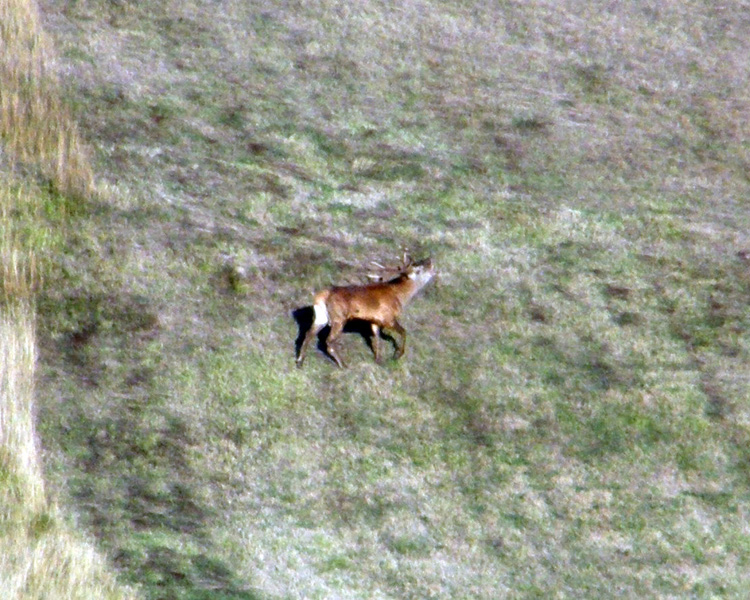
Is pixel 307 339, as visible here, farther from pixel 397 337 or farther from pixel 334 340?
pixel 397 337

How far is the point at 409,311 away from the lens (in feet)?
32.6

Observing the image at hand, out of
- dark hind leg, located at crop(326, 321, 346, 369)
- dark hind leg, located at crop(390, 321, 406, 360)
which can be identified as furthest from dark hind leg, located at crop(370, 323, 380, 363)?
dark hind leg, located at crop(326, 321, 346, 369)

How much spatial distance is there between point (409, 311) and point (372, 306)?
2.88 ft

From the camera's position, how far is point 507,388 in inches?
375

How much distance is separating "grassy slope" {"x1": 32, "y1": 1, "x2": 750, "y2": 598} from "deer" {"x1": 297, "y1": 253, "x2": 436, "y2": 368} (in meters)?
0.28

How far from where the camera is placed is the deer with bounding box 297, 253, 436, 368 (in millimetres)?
9008

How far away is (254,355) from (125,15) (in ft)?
17.8

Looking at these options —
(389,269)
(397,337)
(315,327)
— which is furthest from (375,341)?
(389,269)

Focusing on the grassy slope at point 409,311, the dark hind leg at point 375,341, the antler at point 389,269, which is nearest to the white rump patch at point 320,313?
the dark hind leg at point 375,341

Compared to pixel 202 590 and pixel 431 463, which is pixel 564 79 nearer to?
pixel 431 463

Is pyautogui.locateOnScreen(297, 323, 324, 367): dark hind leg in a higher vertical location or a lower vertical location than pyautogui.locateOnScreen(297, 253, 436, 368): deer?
lower

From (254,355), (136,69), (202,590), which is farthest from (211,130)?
(202,590)

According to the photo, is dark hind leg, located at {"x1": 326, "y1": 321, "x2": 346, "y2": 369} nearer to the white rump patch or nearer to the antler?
the white rump patch

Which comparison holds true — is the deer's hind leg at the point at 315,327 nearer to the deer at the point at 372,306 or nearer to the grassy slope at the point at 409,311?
the deer at the point at 372,306
